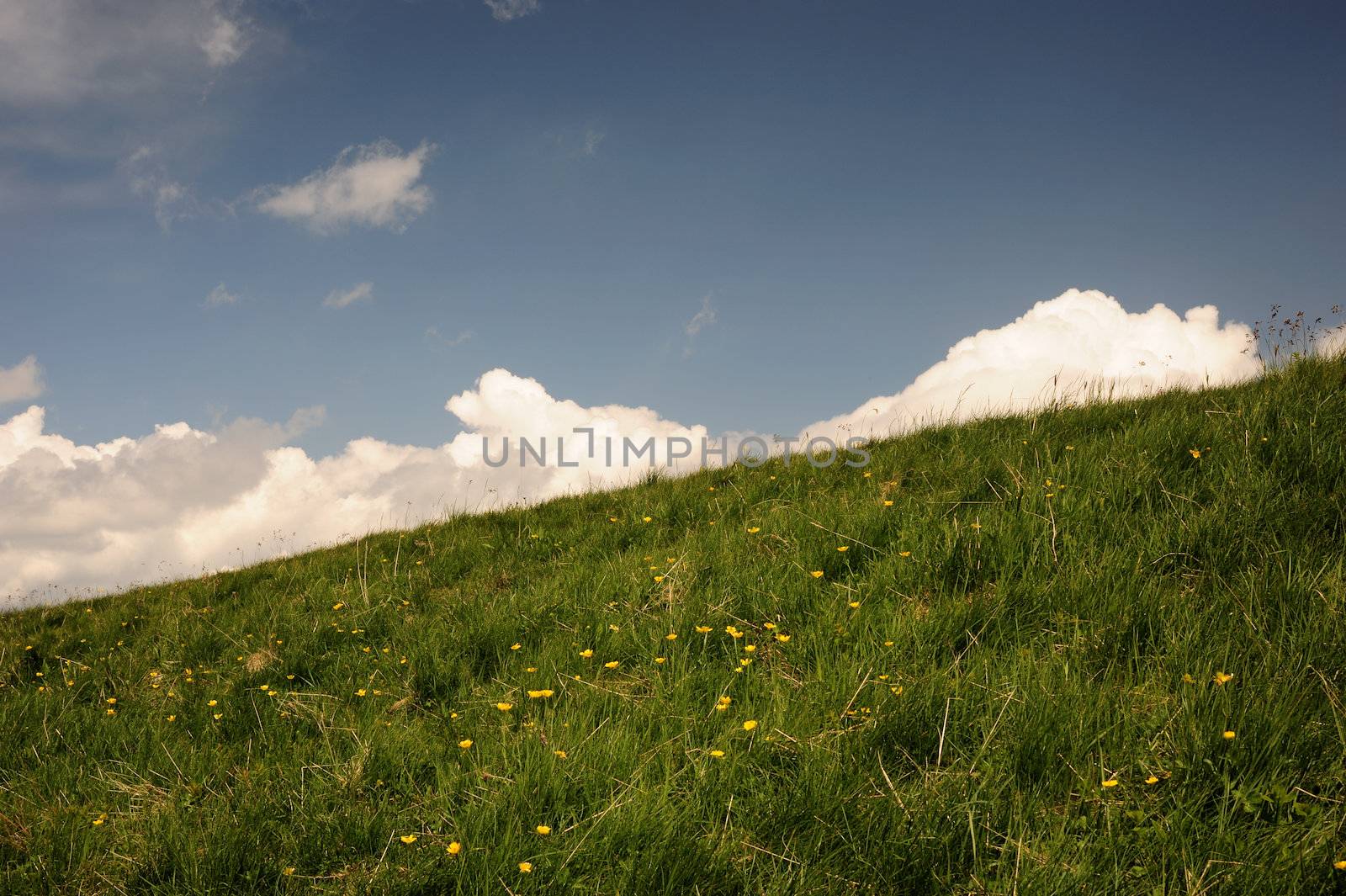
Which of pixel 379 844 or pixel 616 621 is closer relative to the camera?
pixel 379 844

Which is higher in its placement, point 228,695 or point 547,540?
point 547,540

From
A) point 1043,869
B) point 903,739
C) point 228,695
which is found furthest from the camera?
point 228,695

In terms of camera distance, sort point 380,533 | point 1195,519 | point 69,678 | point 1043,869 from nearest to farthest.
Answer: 1. point 1043,869
2. point 1195,519
3. point 69,678
4. point 380,533

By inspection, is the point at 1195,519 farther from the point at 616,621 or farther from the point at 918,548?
the point at 616,621

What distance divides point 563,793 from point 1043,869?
1687 millimetres

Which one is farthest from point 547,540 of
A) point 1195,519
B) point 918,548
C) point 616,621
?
point 1195,519

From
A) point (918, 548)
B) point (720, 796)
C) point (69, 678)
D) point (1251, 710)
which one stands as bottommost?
point (69, 678)

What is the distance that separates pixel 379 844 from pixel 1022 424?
21.5 feet

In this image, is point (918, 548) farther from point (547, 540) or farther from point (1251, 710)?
point (547, 540)

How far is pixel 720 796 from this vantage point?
8.87 ft

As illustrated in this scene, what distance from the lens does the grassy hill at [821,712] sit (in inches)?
95.6

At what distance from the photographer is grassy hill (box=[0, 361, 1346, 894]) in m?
2.43

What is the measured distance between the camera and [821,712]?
3.13 meters

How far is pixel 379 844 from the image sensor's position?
9.03ft
